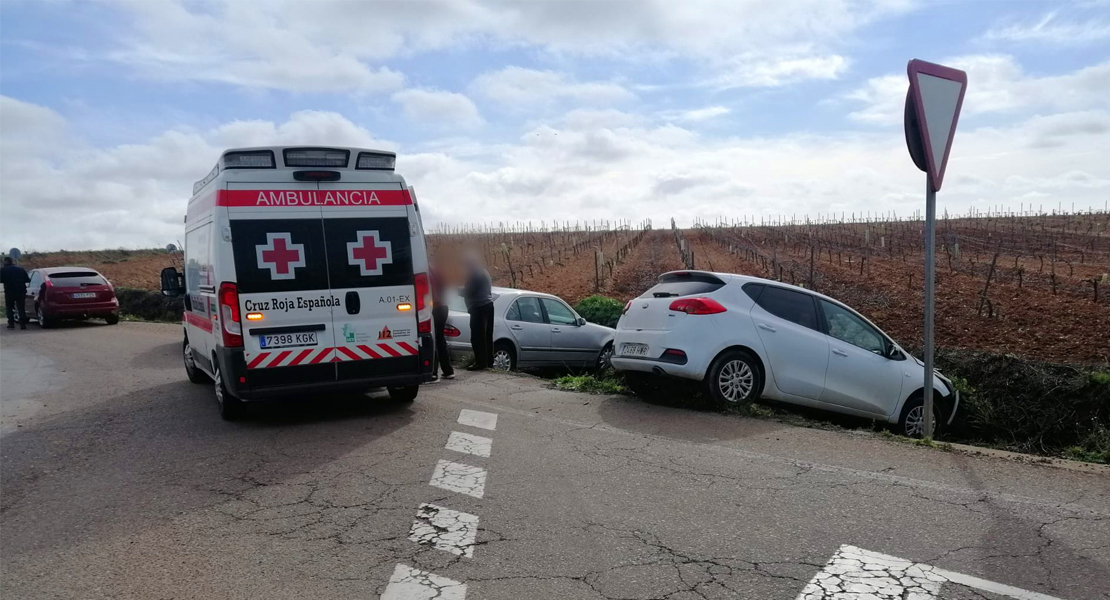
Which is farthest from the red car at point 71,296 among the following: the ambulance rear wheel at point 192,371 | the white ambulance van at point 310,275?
the white ambulance van at point 310,275

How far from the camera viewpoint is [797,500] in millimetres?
5129

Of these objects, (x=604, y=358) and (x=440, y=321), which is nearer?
(x=440, y=321)

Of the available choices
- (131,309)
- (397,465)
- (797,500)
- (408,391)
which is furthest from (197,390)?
(131,309)

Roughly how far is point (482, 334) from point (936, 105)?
6.78 m

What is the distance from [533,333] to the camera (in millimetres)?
12211

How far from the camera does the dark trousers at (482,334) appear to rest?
37.0ft

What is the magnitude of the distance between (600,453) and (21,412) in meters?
7.11

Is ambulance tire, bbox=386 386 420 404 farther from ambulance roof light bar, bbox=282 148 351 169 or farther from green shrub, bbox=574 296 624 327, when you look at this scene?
green shrub, bbox=574 296 624 327

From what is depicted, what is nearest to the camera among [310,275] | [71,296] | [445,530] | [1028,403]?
[445,530]

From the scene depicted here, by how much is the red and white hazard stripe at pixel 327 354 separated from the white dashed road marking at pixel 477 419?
2.62 feet

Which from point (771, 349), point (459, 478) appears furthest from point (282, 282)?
point (771, 349)

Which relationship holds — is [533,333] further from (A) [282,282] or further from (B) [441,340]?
(A) [282,282]

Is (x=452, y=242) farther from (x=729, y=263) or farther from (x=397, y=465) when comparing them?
(x=729, y=263)

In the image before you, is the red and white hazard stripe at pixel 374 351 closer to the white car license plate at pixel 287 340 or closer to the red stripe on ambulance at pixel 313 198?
the white car license plate at pixel 287 340
